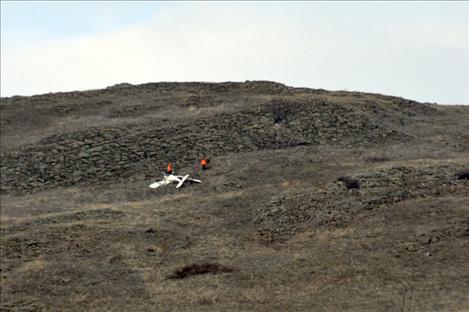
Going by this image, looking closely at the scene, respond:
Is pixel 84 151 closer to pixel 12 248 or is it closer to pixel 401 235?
pixel 12 248

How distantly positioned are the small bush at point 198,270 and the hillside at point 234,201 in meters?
0.08

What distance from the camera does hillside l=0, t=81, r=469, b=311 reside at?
1083 inches

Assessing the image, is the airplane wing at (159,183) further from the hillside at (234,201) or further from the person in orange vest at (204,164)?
the person in orange vest at (204,164)

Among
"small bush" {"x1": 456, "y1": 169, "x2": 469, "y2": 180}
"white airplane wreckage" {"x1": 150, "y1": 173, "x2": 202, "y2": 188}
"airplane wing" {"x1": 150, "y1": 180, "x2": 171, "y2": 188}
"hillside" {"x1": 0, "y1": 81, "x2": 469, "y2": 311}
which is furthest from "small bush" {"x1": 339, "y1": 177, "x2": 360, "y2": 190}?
"airplane wing" {"x1": 150, "y1": 180, "x2": 171, "y2": 188}

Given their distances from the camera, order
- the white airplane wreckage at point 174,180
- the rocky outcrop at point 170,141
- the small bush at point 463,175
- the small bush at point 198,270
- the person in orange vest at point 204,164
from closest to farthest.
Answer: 1. the small bush at point 198,270
2. the small bush at point 463,175
3. the white airplane wreckage at point 174,180
4. the person in orange vest at point 204,164
5. the rocky outcrop at point 170,141

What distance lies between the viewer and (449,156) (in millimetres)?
41094

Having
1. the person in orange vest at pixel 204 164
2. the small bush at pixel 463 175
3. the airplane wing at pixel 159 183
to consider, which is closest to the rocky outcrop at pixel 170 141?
the person in orange vest at pixel 204 164

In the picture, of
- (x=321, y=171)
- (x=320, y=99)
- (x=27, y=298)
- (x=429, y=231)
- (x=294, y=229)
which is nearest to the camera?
(x=27, y=298)

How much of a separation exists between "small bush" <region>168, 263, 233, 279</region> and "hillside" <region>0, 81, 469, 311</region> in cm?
8

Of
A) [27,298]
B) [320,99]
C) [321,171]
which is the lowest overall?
[27,298]

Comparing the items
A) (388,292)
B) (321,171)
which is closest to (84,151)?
(321,171)

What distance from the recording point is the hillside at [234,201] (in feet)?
90.2

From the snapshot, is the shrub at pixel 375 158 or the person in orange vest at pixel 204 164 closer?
the shrub at pixel 375 158

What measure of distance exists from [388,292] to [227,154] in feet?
66.1
